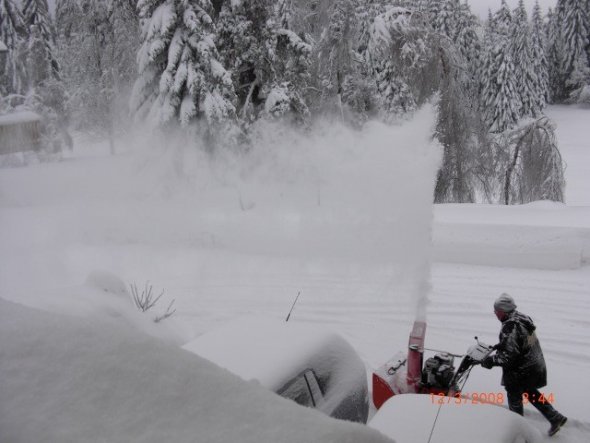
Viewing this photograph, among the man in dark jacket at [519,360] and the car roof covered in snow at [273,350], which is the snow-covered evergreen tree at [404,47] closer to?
the man in dark jacket at [519,360]

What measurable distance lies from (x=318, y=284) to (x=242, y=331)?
593 cm

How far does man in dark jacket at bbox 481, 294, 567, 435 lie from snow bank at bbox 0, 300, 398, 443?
14.1 feet

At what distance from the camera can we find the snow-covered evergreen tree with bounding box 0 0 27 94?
47.2ft

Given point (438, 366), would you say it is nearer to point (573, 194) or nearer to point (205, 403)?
point (205, 403)

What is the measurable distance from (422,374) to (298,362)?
73.7 inches

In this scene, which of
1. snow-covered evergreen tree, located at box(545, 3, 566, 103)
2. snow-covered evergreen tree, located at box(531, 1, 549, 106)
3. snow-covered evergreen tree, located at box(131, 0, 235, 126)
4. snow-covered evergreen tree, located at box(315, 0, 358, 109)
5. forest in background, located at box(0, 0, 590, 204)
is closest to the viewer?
snow-covered evergreen tree, located at box(131, 0, 235, 126)

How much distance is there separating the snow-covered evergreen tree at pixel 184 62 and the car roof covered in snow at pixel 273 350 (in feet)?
38.1

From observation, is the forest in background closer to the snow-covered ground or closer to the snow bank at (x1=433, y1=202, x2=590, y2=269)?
the snow-covered ground

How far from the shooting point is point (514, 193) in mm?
17766

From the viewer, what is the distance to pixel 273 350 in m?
4.76

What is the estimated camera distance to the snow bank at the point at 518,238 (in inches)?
434

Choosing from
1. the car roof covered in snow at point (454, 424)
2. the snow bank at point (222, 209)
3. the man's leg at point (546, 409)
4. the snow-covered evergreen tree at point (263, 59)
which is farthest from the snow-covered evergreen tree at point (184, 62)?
the car roof covered in snow at point (454, 424)

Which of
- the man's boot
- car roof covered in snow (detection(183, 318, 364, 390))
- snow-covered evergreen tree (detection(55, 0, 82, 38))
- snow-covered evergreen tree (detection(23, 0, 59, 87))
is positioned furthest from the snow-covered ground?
snow-covered evergreen tree (detection(55, 0, 82, 38))

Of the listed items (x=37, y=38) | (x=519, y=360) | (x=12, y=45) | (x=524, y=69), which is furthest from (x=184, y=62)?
(x=524, y=69)
